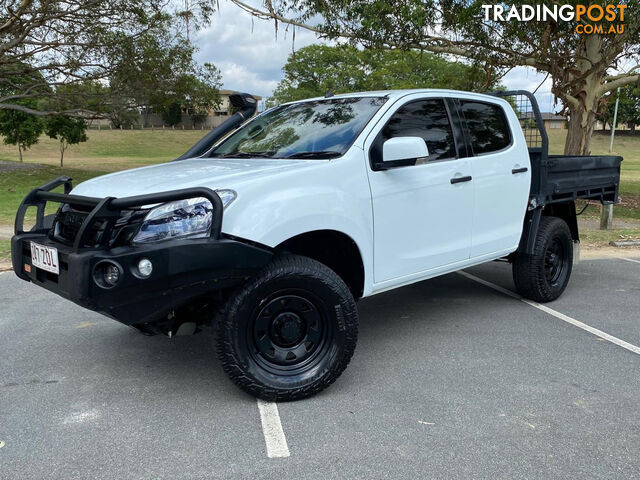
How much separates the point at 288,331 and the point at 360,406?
0.60m

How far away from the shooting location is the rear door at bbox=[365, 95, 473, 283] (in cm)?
395

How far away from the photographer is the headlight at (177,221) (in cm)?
312

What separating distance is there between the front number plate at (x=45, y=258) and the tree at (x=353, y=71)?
125 ft

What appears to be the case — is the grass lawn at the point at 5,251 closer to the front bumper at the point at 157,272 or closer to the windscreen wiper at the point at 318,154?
the front bumper at the point at 157,272

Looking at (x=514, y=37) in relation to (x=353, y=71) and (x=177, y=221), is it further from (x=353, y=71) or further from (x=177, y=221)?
(x=353, y=71)

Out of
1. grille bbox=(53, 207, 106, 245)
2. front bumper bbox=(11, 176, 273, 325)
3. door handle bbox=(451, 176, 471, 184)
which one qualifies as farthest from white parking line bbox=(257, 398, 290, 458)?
door handle bbox=(451, 176, 471, 184)

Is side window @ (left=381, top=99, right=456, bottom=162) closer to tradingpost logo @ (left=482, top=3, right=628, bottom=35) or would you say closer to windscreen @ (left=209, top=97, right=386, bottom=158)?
windscreen @ (left=209, top=97, right=386, bottom=158)

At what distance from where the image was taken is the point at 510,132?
17.1 ft

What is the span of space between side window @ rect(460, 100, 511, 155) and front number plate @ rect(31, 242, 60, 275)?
314 cm

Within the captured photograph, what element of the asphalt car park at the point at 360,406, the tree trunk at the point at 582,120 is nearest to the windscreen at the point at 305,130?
the asphalt car park at the point at 360,406

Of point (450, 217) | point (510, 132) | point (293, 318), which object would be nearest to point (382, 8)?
point (510, 132)

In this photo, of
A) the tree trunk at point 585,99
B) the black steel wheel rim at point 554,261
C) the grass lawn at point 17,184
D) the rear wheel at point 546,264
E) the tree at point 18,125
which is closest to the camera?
the rear wheel at point 546,264

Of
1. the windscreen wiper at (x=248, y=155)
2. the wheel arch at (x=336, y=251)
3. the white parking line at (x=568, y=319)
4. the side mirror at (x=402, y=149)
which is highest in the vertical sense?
the side mirror at (x=402, y=149)

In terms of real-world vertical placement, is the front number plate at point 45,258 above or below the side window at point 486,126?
below
